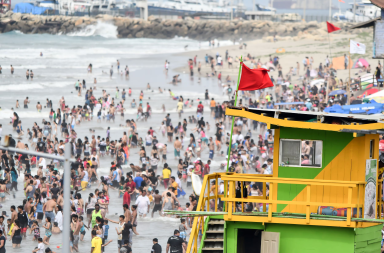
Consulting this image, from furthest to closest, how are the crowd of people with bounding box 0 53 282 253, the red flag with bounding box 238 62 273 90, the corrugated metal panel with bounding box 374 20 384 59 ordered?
the corrugated metal panel with bounding box 374 20 384 59, the crowd of people with bounding box 0 53 282 253, the red flag with bounding box 238 62 273 90

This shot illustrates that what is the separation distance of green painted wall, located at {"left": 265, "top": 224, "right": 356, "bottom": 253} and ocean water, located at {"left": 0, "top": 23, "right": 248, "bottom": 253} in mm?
9149

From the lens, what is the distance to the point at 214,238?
10.2m

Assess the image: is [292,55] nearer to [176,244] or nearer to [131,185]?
[131,185]

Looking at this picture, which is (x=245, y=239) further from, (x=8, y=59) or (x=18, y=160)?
(x=8, y=59)

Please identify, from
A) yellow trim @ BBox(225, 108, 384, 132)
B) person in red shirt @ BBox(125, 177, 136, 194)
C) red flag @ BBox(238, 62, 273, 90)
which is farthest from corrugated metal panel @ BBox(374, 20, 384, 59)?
yellow trim @ BBox(225, 108, 384, 132)

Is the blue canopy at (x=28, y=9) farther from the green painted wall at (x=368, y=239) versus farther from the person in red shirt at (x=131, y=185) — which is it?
the green painted wall at (x=368, y=239)

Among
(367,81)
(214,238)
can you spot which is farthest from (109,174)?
(367,81)

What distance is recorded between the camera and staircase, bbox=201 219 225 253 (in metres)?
9.84

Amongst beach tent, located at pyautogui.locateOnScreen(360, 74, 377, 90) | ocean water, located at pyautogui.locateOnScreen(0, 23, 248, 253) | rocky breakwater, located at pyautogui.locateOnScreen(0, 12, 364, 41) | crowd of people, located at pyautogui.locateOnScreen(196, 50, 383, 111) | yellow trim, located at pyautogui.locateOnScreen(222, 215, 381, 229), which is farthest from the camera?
rocky breakwater, located at pyautogui.locateOnScreen(0, 12, 364, 41)

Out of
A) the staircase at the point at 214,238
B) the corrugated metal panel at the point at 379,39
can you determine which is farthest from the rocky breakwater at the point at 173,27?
the staircase at the point at 214,238

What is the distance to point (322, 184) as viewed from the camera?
8609 mm

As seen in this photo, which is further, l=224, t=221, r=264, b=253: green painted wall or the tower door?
l=224, t=221, r=264, b=253: green painted wall

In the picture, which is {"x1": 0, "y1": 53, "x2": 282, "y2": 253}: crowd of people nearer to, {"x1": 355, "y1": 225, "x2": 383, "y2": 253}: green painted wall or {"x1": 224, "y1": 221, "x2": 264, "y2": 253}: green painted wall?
{"x1": 224, "y1": 221, "x2": 264, "y2": 253}: green painted wall

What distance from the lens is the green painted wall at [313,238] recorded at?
8.79 meters
